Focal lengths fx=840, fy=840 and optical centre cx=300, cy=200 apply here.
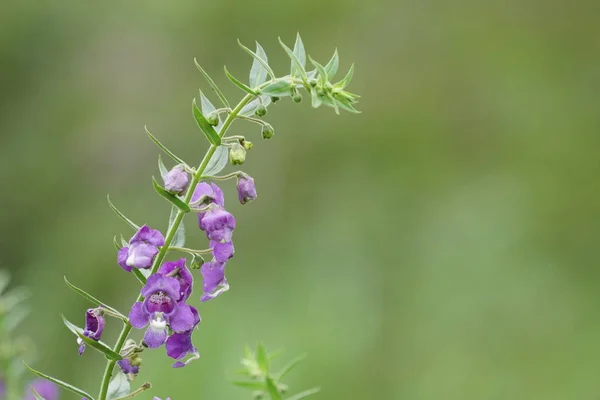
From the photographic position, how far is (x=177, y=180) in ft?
3.33

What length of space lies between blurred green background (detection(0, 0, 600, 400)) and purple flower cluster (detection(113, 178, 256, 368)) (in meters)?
2.83

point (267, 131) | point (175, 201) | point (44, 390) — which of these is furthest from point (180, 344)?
point (44, 390)

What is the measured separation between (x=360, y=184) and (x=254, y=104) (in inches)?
168

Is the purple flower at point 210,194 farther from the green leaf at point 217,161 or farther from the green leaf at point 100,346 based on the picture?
the green leaf at point 100,346

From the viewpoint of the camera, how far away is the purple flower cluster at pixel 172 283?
985 mm

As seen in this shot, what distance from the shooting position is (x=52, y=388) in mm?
1650

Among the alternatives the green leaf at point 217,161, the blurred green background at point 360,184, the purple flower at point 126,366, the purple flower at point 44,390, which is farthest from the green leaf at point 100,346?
the blurred green background at point 360,184

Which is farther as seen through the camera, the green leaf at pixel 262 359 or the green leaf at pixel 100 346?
the green leaf at pixel 262 359

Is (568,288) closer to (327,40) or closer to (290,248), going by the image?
(290,248)

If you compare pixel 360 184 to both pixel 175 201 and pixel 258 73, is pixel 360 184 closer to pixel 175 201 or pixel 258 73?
pixel 258 73

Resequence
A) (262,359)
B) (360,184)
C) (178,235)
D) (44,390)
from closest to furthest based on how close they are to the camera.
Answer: (178,235), (262,359), (44,390), (360,184)

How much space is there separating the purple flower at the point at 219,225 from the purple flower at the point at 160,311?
0.25 ft

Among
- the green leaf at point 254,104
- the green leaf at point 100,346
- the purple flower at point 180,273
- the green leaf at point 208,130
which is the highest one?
the green leaf at point 254,104

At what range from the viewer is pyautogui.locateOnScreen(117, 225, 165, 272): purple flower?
985 mm
